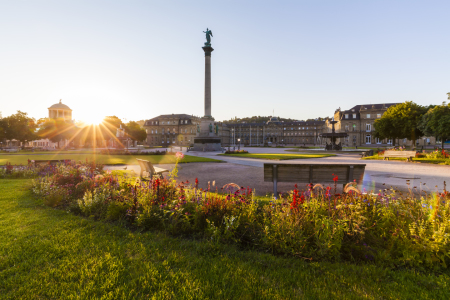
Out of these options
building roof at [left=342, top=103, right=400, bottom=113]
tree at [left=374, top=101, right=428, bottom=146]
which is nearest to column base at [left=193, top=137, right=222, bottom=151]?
tree at [left=374, top=101, right=428, bottom=146]

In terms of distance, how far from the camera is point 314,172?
7.01 m

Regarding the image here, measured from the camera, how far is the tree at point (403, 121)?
46.9m

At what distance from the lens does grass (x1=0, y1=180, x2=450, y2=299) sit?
2.80 m

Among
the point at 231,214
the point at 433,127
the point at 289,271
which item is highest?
the point at 433,127

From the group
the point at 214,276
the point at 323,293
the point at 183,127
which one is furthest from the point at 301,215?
the point at 183,127

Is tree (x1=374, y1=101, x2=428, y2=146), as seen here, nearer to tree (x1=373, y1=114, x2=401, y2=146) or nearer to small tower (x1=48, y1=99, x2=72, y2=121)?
tree (x1=373, y1=114, x2=401, y2=146)

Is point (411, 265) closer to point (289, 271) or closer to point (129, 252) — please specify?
point (289, 271)

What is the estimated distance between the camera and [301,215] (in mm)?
4113

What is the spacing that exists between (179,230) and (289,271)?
7.39 ft

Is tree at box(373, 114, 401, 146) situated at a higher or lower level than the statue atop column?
lower

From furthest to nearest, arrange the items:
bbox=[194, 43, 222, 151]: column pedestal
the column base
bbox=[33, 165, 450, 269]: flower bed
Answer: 1. bbox=[194, 43, 222, 151]: column pedestal
2. the column base
3. bbox=[33, 165, 450, 269]: flower bed

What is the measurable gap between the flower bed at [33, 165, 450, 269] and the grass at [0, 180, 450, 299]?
0.85ft

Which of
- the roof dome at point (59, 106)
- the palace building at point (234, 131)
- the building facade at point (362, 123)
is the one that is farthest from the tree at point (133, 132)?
the building facade at point (362, 123)

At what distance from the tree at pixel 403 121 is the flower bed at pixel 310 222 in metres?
52.8
